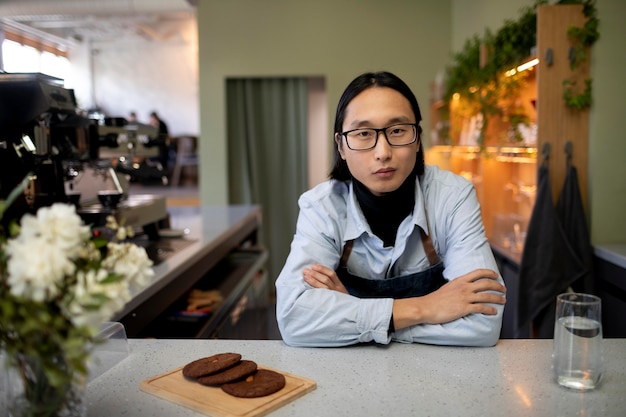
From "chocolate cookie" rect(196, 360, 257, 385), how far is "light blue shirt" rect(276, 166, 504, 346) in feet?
0.85

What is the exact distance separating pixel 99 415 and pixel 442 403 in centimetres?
63

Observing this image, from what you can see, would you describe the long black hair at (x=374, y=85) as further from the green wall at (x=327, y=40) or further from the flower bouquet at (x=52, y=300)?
the green wall at (x=327, y=40)

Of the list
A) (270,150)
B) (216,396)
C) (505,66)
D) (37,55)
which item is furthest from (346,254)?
(37,55)

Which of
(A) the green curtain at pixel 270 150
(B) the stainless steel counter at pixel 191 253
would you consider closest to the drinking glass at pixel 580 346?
(B) the stainless steel counter at pixel 191 253

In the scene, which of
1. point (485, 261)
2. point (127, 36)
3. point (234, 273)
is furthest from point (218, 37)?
point (127, 36)

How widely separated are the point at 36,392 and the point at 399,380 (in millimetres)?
686

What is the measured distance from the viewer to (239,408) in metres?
1.11

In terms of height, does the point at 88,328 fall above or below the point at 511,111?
below

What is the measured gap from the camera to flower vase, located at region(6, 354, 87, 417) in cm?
90

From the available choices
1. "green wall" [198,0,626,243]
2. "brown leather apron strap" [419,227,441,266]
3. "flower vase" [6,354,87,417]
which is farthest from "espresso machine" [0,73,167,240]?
"green wall" [198,0,626,243]

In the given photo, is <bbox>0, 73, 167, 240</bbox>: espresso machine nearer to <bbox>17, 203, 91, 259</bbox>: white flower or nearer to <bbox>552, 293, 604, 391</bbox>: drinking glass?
<bbox>17, 203, 91, 259</bbox>: white flower

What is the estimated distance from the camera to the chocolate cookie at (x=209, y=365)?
1246mm

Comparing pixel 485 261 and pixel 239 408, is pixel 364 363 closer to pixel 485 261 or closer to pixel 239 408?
pixel 239 408

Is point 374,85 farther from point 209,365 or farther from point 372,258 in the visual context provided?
point 209,365
